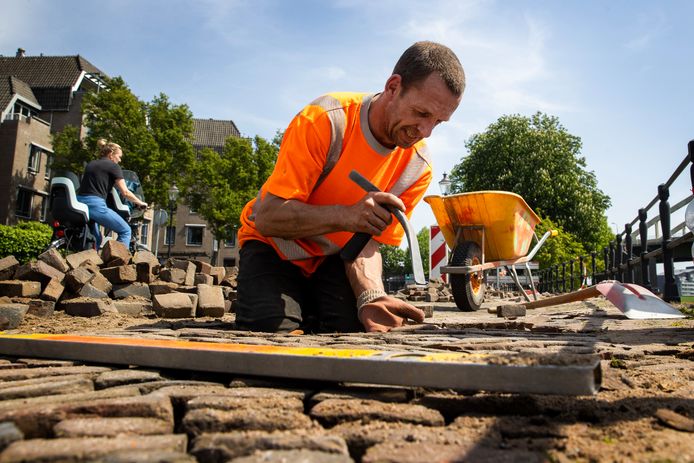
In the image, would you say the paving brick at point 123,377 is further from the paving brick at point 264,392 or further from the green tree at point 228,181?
Result: the green tree at point 228,181

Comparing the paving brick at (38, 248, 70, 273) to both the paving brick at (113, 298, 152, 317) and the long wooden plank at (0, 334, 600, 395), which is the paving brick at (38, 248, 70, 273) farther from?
the long wooden plank at (0, 334, 600, 395)

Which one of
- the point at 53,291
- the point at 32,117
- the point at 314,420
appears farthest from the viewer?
the point at 32,117

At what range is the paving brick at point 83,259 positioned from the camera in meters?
6.29

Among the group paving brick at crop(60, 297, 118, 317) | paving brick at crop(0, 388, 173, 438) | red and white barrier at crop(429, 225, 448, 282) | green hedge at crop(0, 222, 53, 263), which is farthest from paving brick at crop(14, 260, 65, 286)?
green hedge at crop(0, 222, 53, 263)

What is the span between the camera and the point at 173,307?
16.8 ft

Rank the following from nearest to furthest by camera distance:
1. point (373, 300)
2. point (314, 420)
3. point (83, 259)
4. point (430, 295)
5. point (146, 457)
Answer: point (146, 457) → point (314, 420) → point (373, 300) → point (83, 259) → point (430, 295)

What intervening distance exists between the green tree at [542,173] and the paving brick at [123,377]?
109 ft

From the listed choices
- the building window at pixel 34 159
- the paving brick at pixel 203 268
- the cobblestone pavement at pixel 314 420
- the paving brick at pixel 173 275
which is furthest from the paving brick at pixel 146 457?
the building window at pixel 34 159

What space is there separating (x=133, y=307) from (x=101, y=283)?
31.9 inches

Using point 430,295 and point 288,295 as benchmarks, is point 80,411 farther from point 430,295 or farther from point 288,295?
point 430,295

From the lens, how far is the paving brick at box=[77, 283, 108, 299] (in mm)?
5781

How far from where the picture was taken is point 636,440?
1.30m

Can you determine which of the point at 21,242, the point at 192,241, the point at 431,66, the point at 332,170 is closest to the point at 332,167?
the point at 332,170

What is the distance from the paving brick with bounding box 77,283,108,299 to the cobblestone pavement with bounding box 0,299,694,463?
4018 millimetres
